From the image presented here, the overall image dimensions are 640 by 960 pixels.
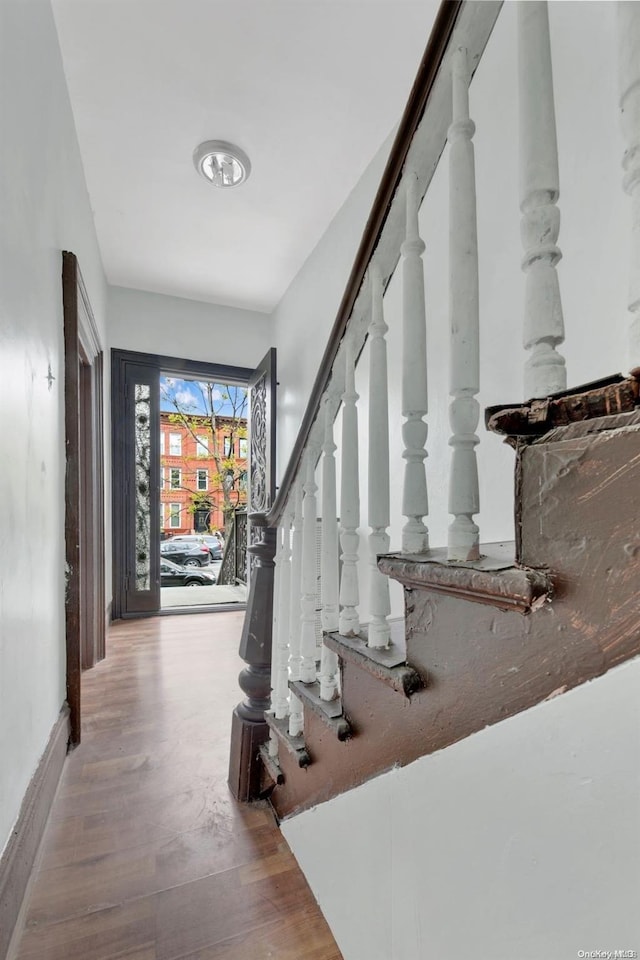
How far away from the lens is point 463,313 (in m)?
0.60

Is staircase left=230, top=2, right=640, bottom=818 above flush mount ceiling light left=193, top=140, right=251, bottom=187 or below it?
below

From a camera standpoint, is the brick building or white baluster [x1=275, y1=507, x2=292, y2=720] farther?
the brick building

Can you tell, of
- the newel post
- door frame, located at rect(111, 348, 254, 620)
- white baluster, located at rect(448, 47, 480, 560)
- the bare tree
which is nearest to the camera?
white baluster, located at rect(448, 47, 480, 560)

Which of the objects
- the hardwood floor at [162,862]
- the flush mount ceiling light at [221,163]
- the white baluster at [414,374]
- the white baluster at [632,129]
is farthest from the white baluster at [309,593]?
the flush mount ceiling light at [221,163]

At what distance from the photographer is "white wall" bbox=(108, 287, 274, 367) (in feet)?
12.3

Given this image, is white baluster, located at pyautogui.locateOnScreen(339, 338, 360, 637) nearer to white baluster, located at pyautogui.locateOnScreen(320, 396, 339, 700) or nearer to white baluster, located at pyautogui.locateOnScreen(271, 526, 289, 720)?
white baluster, located at pyautogui.locateOnScreen(320, 396, 339, 700)

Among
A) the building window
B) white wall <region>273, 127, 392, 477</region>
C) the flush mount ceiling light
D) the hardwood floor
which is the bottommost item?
Result: the hardwood floor

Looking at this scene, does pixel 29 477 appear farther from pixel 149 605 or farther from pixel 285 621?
pixel 149 605

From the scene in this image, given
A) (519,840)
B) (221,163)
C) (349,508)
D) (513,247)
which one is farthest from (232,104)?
(519,840)

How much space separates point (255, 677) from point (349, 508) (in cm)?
86

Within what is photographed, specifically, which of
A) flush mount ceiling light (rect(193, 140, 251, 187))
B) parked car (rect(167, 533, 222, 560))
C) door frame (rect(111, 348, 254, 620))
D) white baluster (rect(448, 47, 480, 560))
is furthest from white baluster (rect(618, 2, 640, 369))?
parked car (rect(167, 533, 222, 560))

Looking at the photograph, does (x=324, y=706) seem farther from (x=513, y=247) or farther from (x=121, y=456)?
(x=121, y=456)

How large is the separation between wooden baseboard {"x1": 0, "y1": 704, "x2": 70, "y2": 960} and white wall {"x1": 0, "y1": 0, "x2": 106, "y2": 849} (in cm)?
4

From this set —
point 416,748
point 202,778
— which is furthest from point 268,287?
point 416,748
